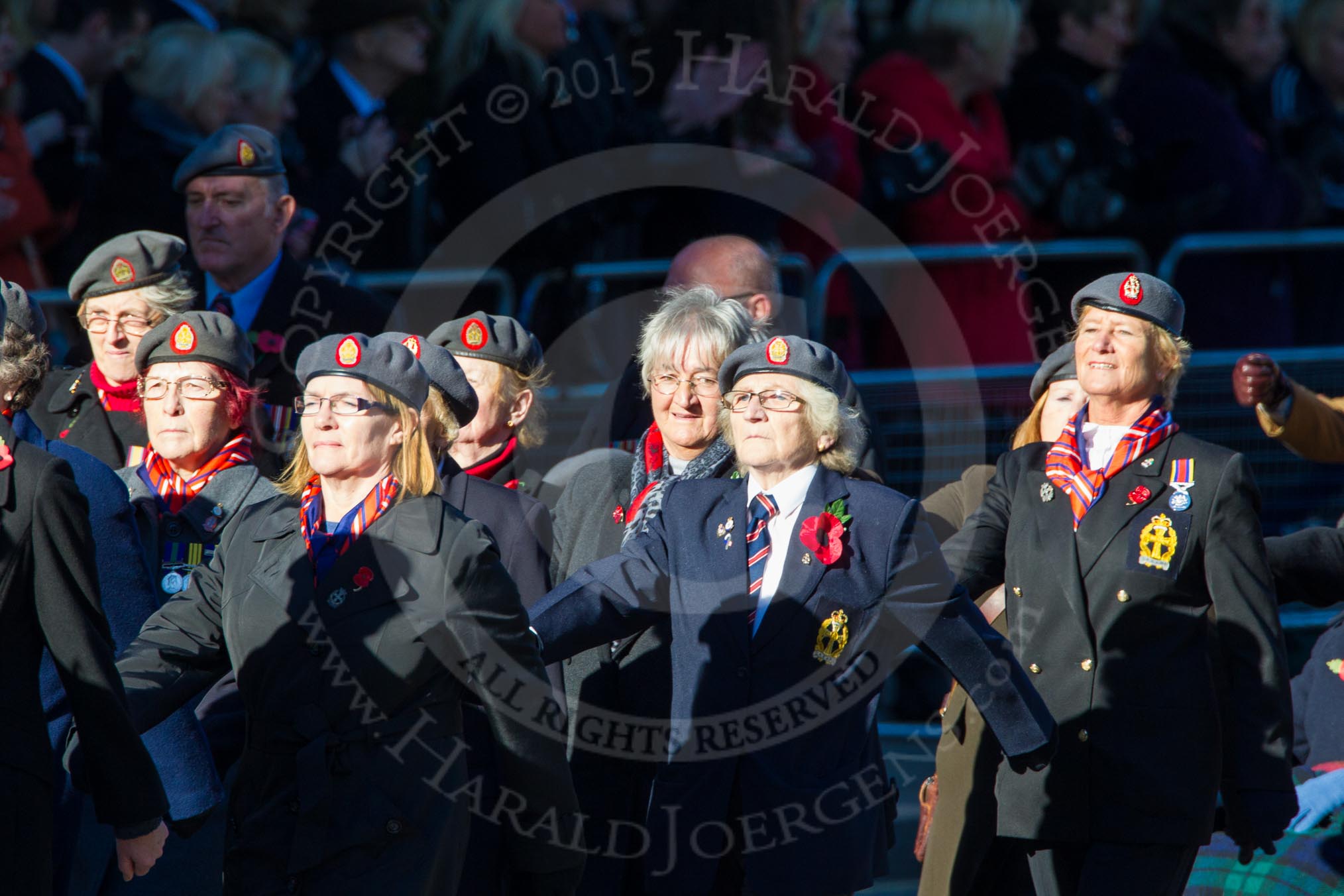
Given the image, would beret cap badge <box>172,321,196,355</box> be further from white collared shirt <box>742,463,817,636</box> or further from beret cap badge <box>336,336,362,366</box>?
white collared shirt <box>742,463,817,636</box>

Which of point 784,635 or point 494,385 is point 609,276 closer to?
point 494,385

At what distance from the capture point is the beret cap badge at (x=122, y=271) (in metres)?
6.42

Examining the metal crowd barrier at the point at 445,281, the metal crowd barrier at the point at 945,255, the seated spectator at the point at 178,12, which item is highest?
the seated spectator at the point at 178,12

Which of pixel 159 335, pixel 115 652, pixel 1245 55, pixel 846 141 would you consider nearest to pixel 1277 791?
pixel 115 652

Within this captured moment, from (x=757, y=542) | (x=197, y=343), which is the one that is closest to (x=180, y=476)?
(x=197, y=343)

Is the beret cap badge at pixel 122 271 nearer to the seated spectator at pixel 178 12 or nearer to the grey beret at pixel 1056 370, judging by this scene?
the seated spectator at pixel 178 12

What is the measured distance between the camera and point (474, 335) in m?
6.16

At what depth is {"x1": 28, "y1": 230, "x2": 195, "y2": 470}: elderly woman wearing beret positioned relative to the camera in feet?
20.6

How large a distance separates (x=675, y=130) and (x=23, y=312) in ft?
12.0

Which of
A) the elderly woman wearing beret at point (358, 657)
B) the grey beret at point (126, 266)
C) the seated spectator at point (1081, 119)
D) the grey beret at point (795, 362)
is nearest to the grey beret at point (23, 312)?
the grey beret at point (126, 266)

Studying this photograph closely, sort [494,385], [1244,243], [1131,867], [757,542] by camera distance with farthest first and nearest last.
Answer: [1244,243]
[494,385]
[1131,867]
[757,542]

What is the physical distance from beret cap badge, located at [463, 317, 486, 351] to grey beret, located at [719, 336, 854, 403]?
127 centimetres

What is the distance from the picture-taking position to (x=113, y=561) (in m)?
4.94

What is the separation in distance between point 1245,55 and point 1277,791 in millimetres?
6027
